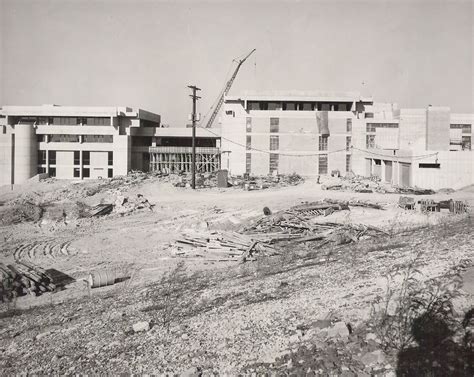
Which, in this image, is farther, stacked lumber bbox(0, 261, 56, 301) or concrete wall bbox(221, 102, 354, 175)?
concrete wall bbox(221, 102, 354, 175)

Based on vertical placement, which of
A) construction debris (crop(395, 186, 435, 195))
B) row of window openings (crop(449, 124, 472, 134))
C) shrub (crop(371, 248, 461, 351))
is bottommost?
shrub (crop(371, 248, 461, 351))

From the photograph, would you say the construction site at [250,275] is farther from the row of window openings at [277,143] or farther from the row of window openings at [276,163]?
the row of window openings at [277,143]

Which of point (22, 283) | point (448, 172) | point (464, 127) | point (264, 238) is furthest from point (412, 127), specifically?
point (22, 283)

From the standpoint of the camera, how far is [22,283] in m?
15.6

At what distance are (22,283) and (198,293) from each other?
286 inches

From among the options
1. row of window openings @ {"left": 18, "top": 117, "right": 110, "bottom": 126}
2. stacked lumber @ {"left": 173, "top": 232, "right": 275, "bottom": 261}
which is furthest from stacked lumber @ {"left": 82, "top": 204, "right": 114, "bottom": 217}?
row of window openings @ {"left": 18, "top": 117, "right": 110, "bottom": 126}

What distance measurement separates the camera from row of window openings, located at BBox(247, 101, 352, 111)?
55.1 metres

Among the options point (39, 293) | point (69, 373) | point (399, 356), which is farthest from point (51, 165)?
point (399, 356)

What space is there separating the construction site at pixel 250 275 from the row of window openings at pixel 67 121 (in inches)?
571

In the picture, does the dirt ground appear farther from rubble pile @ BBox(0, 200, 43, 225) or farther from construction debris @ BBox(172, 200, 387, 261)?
rubble pile @ BBox(0, 200, 43, 225)

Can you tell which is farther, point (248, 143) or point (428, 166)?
point (248, 143)

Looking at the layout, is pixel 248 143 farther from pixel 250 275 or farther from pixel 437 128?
pixel 250 275

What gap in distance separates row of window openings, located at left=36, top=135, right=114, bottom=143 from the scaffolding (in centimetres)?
648

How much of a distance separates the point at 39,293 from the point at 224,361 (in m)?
9.99
